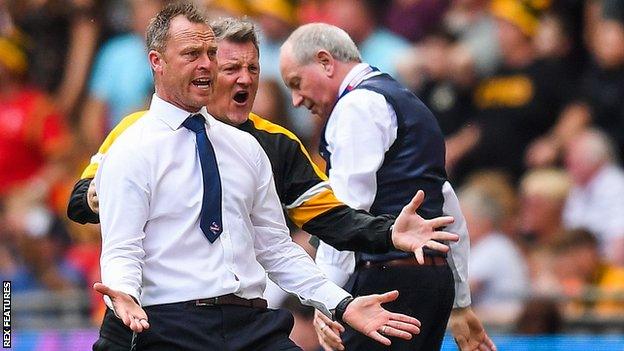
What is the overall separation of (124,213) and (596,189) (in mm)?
6221

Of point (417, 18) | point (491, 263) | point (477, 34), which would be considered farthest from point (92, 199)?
point (417, 18)

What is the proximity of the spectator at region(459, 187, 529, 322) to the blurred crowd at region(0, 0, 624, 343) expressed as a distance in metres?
0.01

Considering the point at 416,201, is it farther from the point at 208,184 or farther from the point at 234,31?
the point at 234,31

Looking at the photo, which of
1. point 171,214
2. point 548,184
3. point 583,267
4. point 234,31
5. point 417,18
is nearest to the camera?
point 171,214

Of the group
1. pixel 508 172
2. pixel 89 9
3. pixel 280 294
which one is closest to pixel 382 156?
pixel 280 294

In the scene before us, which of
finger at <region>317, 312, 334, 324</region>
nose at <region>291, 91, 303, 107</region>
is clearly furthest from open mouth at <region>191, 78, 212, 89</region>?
finger at <region>317, 312, 334, 324</region>

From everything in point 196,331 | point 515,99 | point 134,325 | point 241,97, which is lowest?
point 134,325

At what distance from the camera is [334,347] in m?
7.38

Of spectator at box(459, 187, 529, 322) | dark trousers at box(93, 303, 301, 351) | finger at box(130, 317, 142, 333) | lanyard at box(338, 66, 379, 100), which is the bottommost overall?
finger at box(130, 317, 142, 333)

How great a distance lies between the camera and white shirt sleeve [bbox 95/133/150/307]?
6008mm

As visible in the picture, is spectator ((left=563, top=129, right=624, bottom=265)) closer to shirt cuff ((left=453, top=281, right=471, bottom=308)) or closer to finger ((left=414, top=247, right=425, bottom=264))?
shirt cuff ((left=453, top=281, right=471, bottom=308))

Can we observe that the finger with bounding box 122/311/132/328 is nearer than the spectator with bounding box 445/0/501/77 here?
Yes

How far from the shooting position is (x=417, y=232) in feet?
21.2

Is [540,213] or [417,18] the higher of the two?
[417,18]
